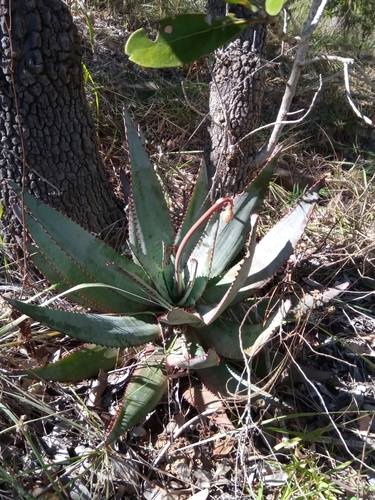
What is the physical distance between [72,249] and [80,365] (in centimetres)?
38

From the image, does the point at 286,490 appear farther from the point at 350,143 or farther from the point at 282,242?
the point at 350,143

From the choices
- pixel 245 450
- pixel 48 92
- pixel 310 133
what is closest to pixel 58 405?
pixel 245 450

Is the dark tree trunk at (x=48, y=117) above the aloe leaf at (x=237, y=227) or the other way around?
above

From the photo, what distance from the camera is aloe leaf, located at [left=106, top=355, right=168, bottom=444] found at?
122 centimetres

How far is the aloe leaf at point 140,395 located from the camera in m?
1.22

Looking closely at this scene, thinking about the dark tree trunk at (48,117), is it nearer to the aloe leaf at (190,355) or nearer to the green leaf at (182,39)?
the green leaf at (182,39)

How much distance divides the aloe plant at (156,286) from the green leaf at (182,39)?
45 centimetres

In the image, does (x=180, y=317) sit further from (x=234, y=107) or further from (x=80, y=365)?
(x=234, y=107)

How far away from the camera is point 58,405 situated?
144cm

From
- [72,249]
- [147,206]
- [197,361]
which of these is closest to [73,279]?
[72,249]

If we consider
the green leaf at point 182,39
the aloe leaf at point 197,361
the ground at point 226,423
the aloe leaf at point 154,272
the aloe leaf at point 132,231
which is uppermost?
the green leaf at point 182,39

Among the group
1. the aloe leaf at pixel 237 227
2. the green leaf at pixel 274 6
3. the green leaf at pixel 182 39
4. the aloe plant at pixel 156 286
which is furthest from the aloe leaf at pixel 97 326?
the green leaf at pixel 274 6

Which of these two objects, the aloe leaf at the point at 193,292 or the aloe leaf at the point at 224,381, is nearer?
the aloe leaf at the point at 224,381

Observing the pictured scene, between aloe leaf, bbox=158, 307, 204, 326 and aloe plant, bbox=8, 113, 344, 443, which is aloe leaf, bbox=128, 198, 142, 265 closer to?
aloe plant, bbox=8, 113, 344, 443
